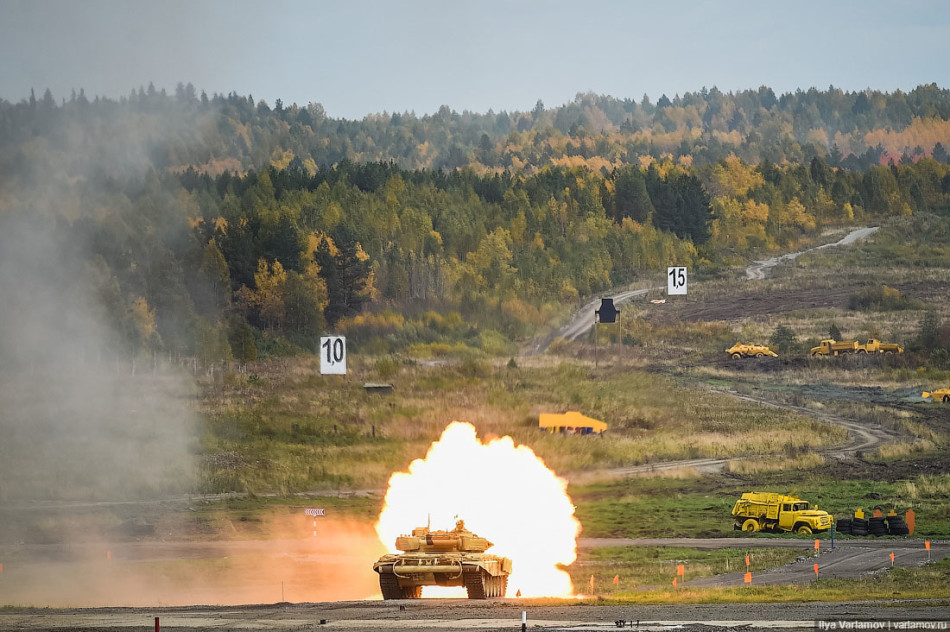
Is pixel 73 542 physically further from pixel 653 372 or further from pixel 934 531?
pixel 653 372

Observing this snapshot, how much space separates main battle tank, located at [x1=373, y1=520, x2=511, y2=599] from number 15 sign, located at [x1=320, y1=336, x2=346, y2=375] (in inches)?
3087

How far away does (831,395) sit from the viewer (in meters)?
115

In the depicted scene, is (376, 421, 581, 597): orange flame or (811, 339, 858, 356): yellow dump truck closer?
(376, 421, 581, 597): orange flame

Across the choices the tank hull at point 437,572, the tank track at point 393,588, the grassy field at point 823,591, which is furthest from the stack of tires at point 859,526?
the tank track at point 393,588

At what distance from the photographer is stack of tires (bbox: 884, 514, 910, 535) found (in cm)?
5784

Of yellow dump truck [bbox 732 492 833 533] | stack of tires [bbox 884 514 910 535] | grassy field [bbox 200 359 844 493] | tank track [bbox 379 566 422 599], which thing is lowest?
tank track [bbox 379 566 422 599]

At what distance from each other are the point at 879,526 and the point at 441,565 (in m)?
27.3

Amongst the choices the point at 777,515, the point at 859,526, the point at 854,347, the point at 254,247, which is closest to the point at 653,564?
the point at 777,515

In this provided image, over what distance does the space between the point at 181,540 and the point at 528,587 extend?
68.0 feet

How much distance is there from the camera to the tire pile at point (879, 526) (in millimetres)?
57875

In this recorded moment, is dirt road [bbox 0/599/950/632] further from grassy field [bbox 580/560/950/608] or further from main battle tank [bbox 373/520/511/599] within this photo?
grassy field [bbox 580/560/950/608]

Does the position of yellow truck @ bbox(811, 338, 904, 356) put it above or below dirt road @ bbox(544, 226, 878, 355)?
below

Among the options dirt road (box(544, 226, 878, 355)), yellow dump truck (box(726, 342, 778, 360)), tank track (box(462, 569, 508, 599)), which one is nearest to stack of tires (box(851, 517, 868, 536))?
tank track (box(462, 569, 508, 599))

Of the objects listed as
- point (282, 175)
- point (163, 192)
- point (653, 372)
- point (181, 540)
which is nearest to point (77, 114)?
point (163, 192)
